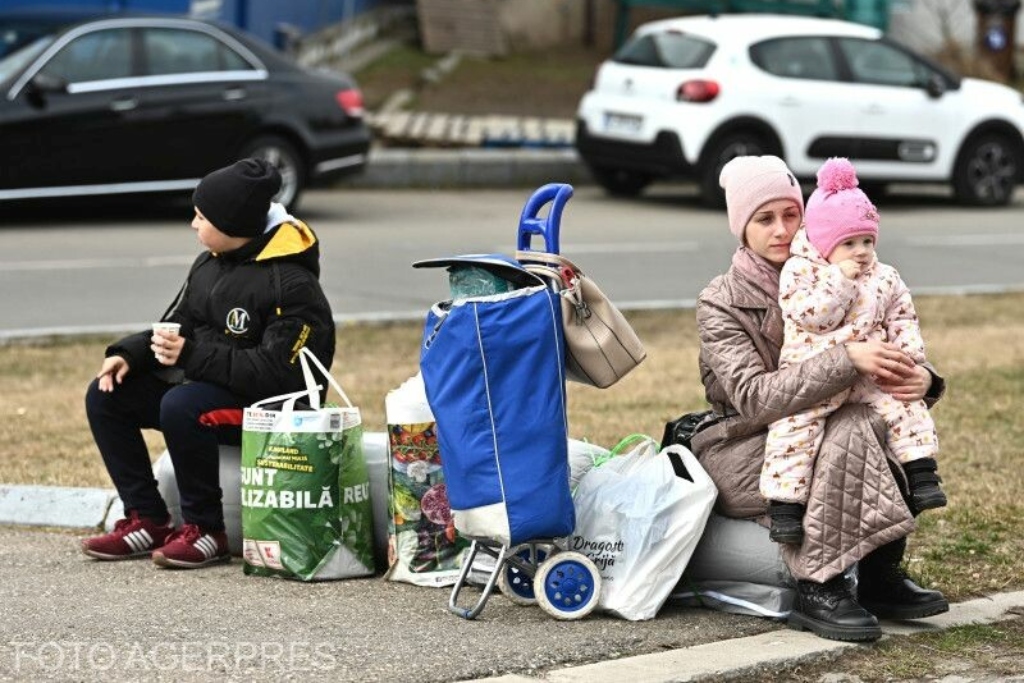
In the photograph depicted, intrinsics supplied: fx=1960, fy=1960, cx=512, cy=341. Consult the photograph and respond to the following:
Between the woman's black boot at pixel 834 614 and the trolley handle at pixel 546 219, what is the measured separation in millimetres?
1157

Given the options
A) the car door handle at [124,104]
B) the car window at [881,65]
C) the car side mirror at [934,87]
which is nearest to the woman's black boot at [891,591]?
the car door handle at [124,104]

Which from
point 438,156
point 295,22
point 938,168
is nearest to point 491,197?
point 438,156

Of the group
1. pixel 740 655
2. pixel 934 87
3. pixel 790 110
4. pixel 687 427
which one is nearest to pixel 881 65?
pixel 934 87

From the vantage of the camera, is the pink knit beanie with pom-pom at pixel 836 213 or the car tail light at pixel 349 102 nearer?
the pink knit beanie with pom-pom at pixel 836 213

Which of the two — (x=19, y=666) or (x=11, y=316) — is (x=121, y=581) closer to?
(x=19, y=666)

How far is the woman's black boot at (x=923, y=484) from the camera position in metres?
5.09

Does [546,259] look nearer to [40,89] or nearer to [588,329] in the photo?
[588,329]

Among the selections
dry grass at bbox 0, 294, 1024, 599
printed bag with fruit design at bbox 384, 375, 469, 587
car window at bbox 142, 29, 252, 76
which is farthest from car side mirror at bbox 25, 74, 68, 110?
printed bag with fruit design at bbox 384, 375, 469, 587

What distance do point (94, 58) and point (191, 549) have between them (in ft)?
31.8

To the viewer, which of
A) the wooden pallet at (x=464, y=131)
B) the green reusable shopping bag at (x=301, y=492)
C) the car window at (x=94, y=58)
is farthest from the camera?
the wooden pallet at (x=464, y=131)

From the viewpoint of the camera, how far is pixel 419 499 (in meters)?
5.62

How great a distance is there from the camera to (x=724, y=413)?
5418 millimetres

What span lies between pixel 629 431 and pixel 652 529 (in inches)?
93.2

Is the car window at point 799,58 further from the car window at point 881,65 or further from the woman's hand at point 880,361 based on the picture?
the woman's hand at point 880,361
